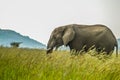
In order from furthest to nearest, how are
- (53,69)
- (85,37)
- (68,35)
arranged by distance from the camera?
(85,37) → (68,35) → (53,69)

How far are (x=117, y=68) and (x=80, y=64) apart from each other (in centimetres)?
30

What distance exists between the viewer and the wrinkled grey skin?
6.62 metres

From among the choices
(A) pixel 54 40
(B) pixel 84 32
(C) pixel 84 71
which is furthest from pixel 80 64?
(B) pixel 84 32

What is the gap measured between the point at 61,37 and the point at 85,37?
51 centimetres

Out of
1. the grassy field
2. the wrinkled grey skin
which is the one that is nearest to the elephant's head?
the wrinkled grey skin

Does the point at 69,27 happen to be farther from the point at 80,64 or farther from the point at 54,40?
the point at 80,64

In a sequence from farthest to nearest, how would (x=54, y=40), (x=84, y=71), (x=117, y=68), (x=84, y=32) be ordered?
(x=84, y=32)
(x=54, y=40)
(x=117, y=68)
(x=84, y=71)

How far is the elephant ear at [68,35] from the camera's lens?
21.4 ft

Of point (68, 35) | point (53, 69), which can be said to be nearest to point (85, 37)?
point (68, 35)

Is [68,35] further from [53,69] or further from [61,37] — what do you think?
[53,69]

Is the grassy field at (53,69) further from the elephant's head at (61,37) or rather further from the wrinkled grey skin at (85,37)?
the wrinkled grey skin at (85,37)

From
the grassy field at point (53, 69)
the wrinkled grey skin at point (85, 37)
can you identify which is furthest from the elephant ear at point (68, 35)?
the grassy field at point (53, 69)

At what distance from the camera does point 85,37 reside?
6.93m

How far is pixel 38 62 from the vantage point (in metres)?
2.93
